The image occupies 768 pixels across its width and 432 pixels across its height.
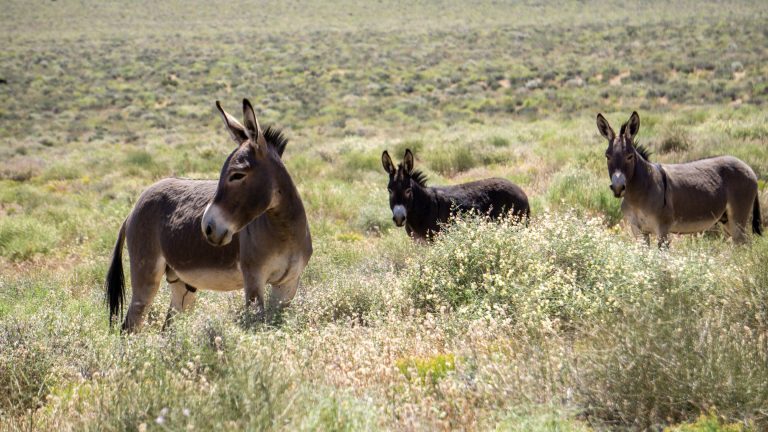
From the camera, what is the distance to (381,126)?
3044 centimetres

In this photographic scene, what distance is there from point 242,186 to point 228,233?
0.41m

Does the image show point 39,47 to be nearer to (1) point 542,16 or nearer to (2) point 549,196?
(1) point 542,16

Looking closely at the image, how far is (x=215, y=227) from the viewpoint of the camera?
4.59 meters

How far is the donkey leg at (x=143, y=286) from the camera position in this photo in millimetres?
6113

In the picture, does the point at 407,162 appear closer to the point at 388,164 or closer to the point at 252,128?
the point at 388,164

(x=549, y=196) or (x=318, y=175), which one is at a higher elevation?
(x=549, y=196)

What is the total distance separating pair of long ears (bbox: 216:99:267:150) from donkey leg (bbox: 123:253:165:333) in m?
1.70

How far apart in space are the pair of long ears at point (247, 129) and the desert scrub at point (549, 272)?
1987 mm

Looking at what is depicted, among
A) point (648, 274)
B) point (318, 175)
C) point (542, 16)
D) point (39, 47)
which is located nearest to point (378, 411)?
point (648, 274)

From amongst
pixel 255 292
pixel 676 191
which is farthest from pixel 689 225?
pixel 255 292

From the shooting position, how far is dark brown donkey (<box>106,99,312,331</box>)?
488 cm

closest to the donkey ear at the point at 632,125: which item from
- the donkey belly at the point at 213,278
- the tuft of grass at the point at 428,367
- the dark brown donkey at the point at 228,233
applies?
the dark brown donkey at the point at 228,233

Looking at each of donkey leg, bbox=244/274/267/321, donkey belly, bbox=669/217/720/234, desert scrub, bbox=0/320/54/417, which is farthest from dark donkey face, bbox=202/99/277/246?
donkey belly, bbox=669/217/720/234

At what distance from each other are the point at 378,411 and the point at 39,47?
2669 inches
